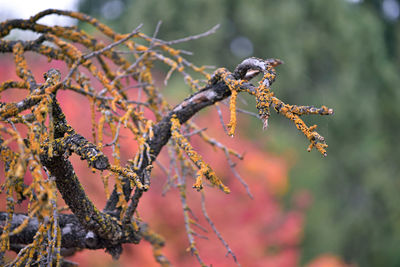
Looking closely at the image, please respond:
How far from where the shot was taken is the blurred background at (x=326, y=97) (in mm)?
11789

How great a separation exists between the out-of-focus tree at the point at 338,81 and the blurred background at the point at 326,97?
3 centimetres

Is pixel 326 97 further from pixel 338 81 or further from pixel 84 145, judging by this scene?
pixel 84 145

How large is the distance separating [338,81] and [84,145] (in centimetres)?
→ 1355

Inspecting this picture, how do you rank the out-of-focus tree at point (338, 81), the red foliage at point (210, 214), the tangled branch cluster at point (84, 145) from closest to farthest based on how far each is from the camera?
the tangled branch cluster at point (84, 145)
the red foliage at point (210, 214)
the out-of-focus tree at point (338, 81)

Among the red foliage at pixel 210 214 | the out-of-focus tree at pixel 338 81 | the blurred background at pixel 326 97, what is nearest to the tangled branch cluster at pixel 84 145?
the red foliage at pixel 210 214

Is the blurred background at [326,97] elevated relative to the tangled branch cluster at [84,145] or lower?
elevated

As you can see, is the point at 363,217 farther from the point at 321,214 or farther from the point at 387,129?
the point at 387,129

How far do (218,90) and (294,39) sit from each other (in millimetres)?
12748

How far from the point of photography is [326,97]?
13469 millimetres

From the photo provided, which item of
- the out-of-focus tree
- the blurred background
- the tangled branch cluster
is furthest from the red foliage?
the tangled branch cluster

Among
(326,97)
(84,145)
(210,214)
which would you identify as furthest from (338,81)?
(84,145)

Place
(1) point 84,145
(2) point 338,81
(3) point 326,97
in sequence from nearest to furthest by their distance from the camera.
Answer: (1) point 84,145
(3) point 326,97
(2) point 338,81

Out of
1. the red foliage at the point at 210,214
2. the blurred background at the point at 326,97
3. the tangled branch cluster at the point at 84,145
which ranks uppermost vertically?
the blurred background at the point at 326,97

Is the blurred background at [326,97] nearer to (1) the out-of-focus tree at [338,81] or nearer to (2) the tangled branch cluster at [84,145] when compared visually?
(1) the out-of-focus tree at [338,81]
